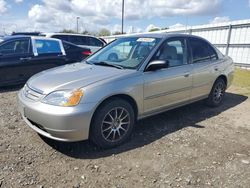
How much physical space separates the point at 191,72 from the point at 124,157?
224 centimetres

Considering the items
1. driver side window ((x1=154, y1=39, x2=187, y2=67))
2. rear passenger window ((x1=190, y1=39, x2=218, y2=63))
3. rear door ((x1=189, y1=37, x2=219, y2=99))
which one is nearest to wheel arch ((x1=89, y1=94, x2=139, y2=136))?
driver side window ((x1=154, y1=39, x2=187, y2=67))

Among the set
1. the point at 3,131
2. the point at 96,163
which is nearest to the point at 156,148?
the point at 96,163

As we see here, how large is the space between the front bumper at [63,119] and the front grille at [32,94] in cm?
7

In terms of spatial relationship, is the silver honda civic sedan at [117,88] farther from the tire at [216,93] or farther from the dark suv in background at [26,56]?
the dark suv in background at [26,56]

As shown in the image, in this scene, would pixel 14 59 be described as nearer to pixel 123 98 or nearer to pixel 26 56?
pixel 26 56

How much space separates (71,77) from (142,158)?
5.07 ft

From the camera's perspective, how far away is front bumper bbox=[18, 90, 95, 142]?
→ 3068 millimetres

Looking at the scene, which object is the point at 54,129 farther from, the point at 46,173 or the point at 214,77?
the point at 214,77

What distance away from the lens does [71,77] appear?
3.57 meters

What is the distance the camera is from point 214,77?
5414 mm

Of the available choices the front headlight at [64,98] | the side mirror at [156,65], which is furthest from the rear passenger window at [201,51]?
the front headlight at [64,98]

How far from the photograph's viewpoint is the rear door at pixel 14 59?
6656 millimetres

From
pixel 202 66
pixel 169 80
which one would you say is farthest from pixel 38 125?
pixel 202 66

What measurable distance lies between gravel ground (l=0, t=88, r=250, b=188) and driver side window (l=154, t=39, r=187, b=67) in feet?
3.85
